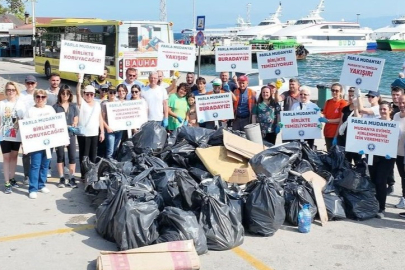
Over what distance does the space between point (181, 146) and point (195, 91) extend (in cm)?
154

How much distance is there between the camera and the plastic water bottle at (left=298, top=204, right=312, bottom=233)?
5.64m

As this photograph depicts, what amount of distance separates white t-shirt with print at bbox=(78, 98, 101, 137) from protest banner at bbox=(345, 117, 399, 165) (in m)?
3.42

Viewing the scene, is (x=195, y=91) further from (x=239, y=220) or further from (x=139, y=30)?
(x=139, y=30)

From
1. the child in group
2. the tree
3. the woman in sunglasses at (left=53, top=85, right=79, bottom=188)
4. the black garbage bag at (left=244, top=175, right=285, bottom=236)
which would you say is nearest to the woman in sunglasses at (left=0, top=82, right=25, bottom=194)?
the woman in sunglasses at (left=53, top=85, right=79, bottom=188)

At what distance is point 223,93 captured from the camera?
7855 millimetres

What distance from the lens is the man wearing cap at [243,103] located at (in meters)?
7.91

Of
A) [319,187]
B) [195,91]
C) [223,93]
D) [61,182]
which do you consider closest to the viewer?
[319,187]

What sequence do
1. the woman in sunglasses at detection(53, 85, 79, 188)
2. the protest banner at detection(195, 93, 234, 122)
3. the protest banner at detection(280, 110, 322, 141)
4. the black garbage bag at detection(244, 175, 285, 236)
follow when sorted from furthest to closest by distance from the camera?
1. the protest banner at detection(195, 93, 234, 122)
2. the protest banner at detection(280, 110, 322, 141)
3. the woman in sunglasses at detection(53, 85, 79, 188)
4. the black garbage bag at detection(244, 175, 285, 236)

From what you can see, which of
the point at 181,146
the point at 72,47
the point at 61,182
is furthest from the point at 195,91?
the point at 61,182

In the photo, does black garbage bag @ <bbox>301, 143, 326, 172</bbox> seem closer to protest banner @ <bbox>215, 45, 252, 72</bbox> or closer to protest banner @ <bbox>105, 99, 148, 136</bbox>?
protest banner @ <bbox>105, 99, 148, 136</bbox>

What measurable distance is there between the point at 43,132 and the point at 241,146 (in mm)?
2581

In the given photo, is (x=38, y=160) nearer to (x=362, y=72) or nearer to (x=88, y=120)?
(x=88, y=120)

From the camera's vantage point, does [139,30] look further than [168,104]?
Yes

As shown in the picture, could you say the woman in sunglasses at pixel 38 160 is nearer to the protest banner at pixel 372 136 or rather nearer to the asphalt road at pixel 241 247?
the asphalt road at pixel 241 247
